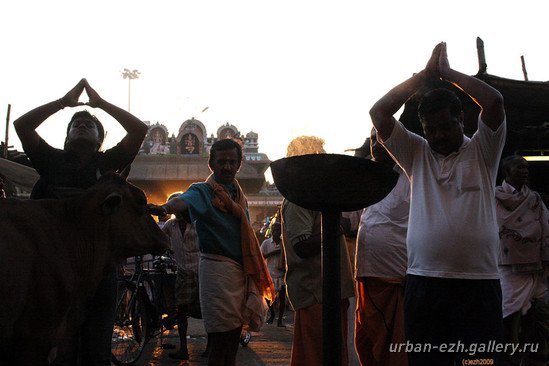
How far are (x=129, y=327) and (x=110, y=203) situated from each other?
4199 millimetres

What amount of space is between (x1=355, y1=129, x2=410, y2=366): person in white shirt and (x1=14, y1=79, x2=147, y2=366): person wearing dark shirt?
1610 millimetres

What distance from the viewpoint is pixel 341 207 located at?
2824 millimetres

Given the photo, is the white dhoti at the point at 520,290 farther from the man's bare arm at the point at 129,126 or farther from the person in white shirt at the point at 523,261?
the man's bare arm at the point at 129,126

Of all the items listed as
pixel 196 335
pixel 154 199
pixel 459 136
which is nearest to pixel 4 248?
pixel 459 136

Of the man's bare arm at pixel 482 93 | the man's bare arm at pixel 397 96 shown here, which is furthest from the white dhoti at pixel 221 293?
the man's bare arm at pixel 482 93

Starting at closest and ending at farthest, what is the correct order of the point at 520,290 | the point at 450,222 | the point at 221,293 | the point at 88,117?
1. the point at 450,222
2. the point at 88,117
3. the point at 221,293
4. the point at 520,290

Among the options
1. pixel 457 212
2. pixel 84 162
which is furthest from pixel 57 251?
pixel 457 212

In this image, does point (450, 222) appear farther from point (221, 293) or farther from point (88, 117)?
point (88, 117)

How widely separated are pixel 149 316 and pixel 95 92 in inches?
168

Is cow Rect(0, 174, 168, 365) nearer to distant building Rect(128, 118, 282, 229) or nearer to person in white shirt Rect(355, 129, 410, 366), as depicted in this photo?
person in white shirt Rect(355, 129, 410, 366)

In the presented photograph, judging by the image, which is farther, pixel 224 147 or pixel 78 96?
pixel 224 147

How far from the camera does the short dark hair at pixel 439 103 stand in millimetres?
3252

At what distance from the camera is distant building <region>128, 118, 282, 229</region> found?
146ft

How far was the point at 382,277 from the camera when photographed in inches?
178
